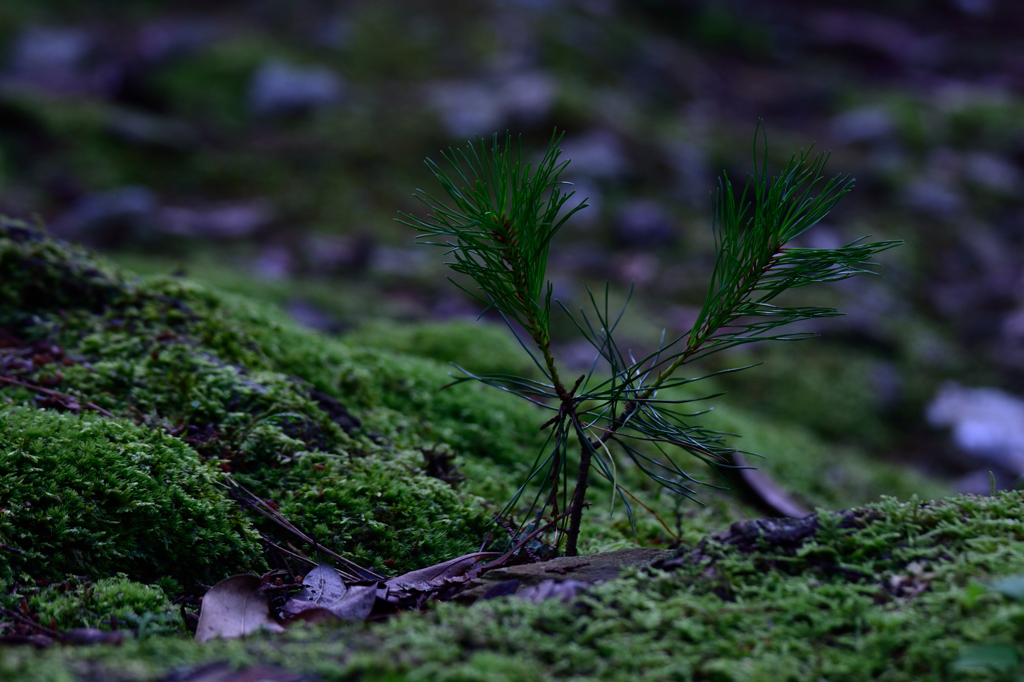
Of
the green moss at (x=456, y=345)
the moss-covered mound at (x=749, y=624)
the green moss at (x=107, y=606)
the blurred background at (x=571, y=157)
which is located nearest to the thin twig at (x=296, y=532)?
the green moss at (x=107, y=606)

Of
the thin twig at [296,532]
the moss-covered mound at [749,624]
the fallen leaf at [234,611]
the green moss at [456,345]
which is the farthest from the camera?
the green moss at [456,345]

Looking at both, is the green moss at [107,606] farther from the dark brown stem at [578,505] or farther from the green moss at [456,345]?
the green moss at [456,345]

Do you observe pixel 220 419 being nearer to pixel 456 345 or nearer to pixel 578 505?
pixel 578 505

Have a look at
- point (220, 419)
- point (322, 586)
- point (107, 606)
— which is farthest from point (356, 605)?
point (220, 419)

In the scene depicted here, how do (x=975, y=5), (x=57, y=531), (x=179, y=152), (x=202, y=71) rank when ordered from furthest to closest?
(x=975, y=5) → (x=202, y=71) → (x=179, y=152) → (x=57, y=531)

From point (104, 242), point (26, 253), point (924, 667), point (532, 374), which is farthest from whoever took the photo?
point (104, 242)

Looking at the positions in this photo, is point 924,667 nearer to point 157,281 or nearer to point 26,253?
point 157,281

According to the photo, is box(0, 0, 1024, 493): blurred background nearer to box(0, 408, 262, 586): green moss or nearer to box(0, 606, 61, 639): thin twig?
box(0, 408, 262, 586): green moss

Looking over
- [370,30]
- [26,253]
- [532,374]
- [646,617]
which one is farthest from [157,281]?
[370,30]
